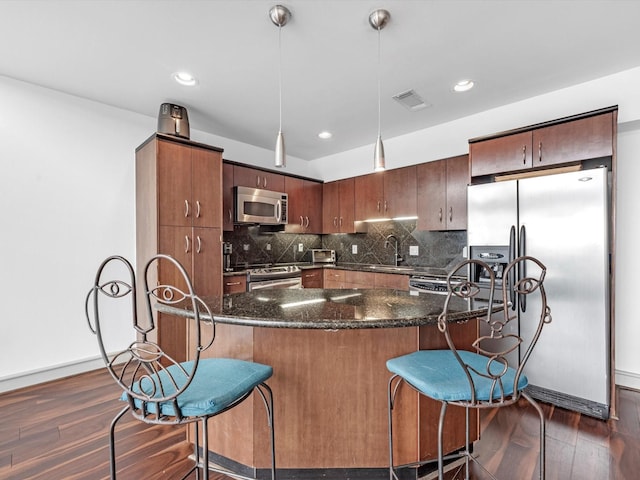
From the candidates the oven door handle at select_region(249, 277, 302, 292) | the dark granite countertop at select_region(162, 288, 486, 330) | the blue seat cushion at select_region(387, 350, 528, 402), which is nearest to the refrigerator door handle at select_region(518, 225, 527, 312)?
the dark granite countertop at select_region(162, 288, 486, 330)

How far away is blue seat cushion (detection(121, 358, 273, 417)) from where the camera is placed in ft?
3.66

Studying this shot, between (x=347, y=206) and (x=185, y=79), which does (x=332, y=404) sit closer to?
(x=185, y=79)

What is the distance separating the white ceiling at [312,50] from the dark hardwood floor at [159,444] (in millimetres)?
2661

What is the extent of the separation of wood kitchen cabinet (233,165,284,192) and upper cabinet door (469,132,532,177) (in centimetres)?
247

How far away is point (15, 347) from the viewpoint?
274 cm

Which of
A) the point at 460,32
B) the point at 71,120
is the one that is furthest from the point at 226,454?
the point at 71,120

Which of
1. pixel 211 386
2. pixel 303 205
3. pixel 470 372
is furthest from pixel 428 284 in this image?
pixel 211 386

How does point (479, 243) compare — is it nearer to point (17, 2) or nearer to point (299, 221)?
point (299, 221)

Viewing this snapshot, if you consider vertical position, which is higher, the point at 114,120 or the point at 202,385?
the point at 114,120

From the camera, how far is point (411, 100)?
10.3 feet

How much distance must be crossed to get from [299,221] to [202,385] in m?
3.58

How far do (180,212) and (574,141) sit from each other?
3.49 m

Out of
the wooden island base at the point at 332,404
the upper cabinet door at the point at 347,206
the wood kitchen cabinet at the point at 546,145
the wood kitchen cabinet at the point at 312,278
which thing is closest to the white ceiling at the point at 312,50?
the wood kitchen cabinet at the point at 546,145

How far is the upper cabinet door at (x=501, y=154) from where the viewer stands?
109 inches
